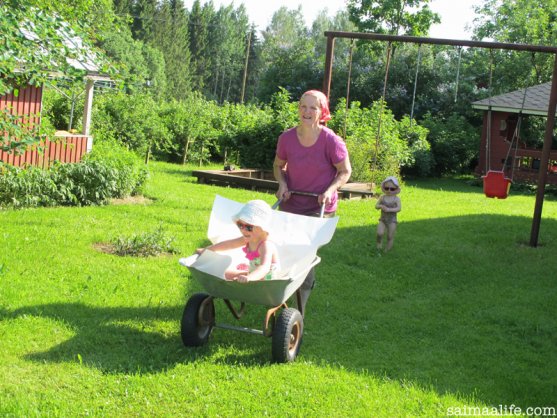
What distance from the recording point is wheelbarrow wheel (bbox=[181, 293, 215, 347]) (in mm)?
5301

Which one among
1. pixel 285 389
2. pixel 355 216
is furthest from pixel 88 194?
pixel 285 389

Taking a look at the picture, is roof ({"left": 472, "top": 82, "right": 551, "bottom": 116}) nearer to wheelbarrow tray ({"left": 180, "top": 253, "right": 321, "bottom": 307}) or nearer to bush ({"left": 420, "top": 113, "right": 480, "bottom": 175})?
bush ({"left": 420, "top": 113, "right": 480, "bottom": 175})

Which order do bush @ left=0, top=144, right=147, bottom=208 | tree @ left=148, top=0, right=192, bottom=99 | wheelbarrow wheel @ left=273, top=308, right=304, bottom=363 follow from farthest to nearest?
tree @ left=148, top=0, right=192, bottom=99 < bush @ left=0, top=144, right=147, bottom=208 < wheelbarrow wheel @ left=273, top=308, right=304, bottom=363

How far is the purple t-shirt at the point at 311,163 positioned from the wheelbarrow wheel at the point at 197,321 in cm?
111

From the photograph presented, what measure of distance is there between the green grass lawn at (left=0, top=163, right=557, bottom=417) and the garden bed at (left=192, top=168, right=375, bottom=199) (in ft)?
16.1

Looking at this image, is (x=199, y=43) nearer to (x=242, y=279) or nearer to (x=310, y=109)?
(x=310, y=109)

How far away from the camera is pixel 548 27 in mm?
32062

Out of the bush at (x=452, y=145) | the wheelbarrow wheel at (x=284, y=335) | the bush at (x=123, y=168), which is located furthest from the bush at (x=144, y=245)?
the bush at (x=452, y=145)

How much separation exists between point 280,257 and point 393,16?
30.2 metres

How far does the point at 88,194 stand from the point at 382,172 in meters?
7.46

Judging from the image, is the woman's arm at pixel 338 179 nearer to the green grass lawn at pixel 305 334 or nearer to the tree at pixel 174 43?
the green grass lawn at pixel 305 334

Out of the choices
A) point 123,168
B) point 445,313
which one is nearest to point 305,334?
point 445,313

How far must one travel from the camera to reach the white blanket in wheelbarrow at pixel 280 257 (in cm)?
501

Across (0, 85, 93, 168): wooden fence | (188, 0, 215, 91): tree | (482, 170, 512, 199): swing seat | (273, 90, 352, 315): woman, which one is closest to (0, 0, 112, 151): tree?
(273, 90, 352, 315): woman
